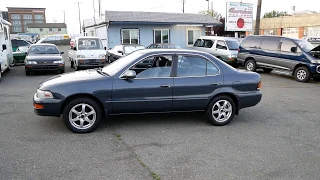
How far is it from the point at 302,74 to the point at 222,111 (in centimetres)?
766

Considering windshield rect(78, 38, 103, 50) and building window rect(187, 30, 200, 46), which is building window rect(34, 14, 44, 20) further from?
windshield rect(78, 38, 103, 50)

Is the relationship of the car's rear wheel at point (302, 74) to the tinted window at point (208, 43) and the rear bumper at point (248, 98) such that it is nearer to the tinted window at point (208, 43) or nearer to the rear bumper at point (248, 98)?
the tinted window at point (208, 43)

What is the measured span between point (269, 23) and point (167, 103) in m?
48.1

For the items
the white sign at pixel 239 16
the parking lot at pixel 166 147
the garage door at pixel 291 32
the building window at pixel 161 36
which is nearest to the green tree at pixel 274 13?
the garage door at pixel 291 32

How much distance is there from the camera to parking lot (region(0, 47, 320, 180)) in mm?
3900

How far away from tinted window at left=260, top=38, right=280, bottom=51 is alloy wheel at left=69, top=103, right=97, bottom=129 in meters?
10.2

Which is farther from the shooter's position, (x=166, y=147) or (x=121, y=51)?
(x=121, y=51)

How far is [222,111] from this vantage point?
5945 millimetres

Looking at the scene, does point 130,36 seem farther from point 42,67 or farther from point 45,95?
point 45,95

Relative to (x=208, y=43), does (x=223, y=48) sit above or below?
below

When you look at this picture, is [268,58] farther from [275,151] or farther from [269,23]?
[269,23]

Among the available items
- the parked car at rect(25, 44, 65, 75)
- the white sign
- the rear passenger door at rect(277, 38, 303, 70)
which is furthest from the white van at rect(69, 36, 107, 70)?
the white sign

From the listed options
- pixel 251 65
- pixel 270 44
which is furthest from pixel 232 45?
pixel 270 44

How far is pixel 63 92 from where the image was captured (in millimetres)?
5121
